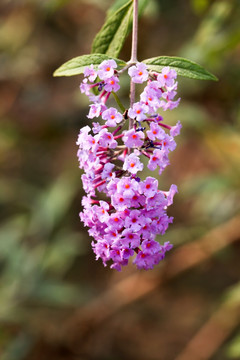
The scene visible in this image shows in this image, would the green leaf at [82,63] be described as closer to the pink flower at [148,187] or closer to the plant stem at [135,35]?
the plant stem at [135,35]

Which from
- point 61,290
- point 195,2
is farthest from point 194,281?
point 195,2

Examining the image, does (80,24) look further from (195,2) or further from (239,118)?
(195,2)

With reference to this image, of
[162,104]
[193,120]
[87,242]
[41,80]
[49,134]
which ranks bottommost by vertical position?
[162,104]

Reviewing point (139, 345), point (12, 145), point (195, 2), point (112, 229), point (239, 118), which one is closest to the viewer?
point (112, 229)

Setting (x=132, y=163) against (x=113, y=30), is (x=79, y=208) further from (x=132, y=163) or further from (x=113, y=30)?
(x=132, y=163)

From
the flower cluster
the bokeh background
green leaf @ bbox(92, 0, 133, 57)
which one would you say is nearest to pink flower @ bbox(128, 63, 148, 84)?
the flower cluster

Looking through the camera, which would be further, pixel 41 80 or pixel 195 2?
pixel 41 80

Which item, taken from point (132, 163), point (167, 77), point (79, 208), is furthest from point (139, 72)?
point (79, 208)
